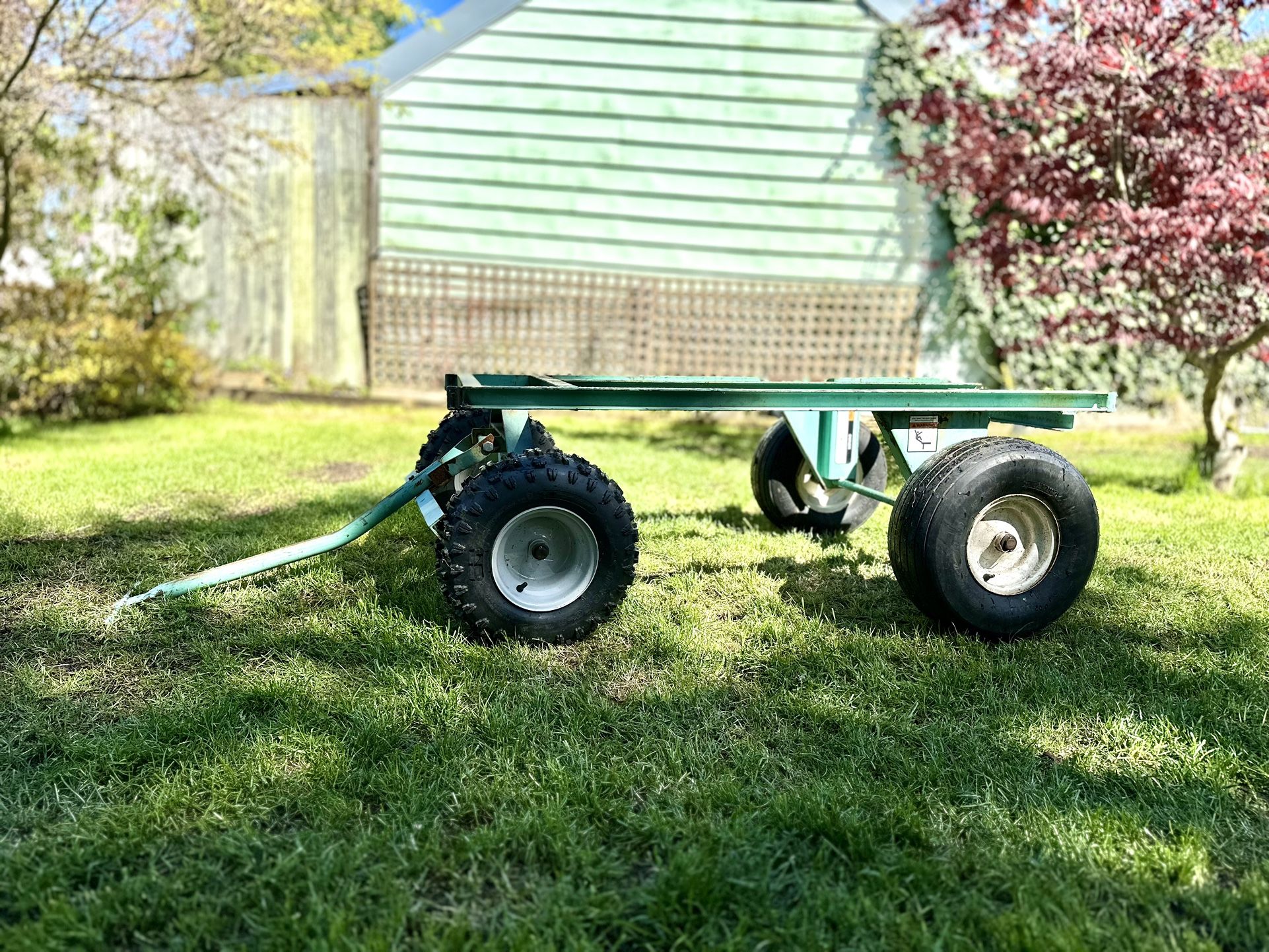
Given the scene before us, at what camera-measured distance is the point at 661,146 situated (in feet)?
34.2

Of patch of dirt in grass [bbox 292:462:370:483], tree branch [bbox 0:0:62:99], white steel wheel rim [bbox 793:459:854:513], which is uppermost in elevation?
tree branch [bbox 0:0:62:99]

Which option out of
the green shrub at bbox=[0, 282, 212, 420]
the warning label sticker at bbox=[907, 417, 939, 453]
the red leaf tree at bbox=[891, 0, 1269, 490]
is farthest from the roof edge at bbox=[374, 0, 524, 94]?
the warning label sticker at bbox=[907, 417, 939, 453]

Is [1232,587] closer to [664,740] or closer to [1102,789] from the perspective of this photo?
[1102,789]

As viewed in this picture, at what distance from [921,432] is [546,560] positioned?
64.3 inches

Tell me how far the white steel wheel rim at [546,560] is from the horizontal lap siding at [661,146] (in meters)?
7.57

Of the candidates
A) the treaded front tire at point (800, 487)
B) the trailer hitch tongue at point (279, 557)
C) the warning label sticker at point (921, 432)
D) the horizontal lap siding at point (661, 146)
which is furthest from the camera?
the horizontal lap siding at point (661, 146)

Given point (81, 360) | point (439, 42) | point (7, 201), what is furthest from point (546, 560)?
point (439, 42)

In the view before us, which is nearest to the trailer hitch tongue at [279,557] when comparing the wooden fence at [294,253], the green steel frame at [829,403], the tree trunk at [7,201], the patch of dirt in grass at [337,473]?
the green steel frame at [829,403]

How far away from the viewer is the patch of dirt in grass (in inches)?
245

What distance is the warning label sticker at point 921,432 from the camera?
156 inches

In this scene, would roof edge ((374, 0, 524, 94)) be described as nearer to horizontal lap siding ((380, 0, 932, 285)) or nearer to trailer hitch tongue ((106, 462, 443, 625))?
horizontal lap siding ((380, 0, 932, 285))

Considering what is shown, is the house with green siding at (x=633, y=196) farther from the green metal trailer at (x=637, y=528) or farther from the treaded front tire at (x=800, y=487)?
the green metal trailer at (x=637, y=528)

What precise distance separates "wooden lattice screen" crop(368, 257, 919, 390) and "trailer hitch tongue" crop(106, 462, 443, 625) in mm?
6972

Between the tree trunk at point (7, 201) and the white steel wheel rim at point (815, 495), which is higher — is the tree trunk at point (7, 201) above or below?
above
